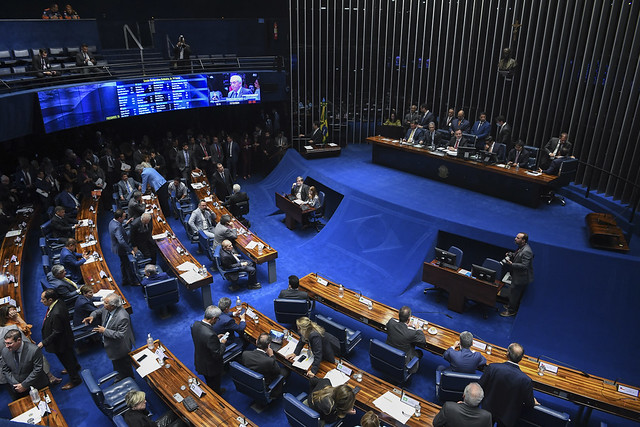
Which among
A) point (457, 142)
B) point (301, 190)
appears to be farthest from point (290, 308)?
point (457, 142)

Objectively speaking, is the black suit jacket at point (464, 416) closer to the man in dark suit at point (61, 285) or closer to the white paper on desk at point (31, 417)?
the white paper on desk at point (31, 417)

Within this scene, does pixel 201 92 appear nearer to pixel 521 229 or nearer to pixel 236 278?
pixel 236 278

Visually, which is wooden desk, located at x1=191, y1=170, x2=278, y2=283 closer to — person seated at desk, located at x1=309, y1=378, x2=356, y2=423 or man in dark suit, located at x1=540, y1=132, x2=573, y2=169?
person seated at desk, located at x1=309, y1=378, x2=356, y2=423

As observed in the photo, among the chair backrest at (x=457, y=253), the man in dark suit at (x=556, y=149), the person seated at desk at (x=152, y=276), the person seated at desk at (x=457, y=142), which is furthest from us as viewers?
the person seated at desk at (x=457, y=142)

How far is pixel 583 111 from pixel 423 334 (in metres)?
8.61

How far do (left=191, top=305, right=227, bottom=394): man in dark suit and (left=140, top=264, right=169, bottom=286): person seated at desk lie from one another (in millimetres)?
2534

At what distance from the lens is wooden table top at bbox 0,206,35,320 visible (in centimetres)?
762

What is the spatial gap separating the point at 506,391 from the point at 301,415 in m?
2.48

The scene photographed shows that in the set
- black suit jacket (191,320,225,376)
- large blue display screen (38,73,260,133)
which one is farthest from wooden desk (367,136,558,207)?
black suit jacket (191,320,225,376)

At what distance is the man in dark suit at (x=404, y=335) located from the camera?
6.53 m

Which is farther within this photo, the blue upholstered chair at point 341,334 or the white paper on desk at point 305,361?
the blue upholstered chair at point 341,334

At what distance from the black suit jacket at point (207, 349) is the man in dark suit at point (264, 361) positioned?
1.26ft

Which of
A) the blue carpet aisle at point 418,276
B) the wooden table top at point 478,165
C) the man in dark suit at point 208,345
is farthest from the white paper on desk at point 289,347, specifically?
the wooden table top at point 478,165

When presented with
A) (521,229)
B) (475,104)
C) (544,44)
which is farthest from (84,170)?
(544,44)
